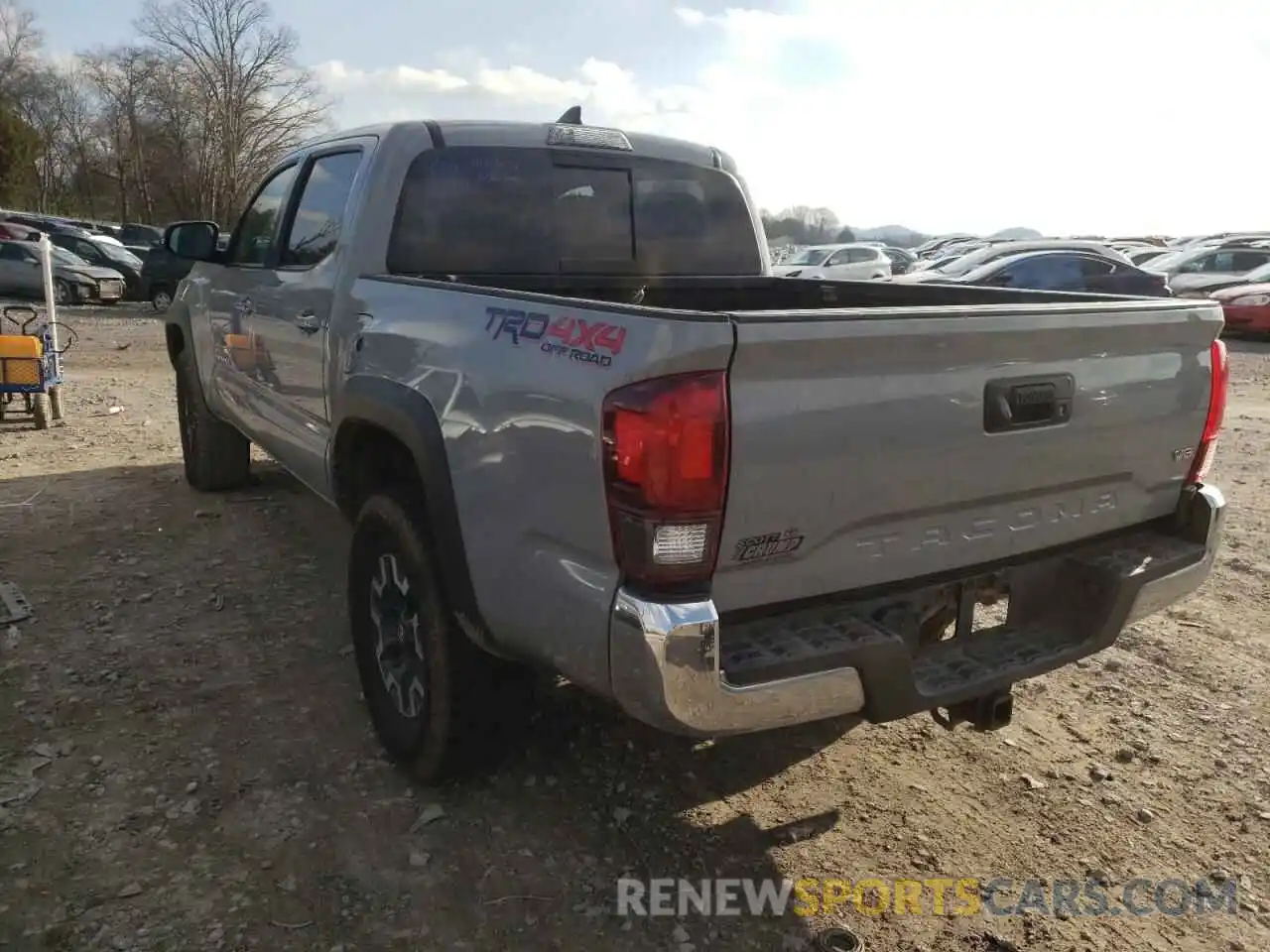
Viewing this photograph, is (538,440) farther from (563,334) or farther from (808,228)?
(808,228)

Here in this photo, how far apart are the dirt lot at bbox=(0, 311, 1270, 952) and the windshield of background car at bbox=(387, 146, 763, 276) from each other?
5.54 ft

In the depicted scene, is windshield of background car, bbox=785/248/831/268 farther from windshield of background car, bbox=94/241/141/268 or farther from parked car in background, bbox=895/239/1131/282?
windshield of background car, bbox=94/241/141/268

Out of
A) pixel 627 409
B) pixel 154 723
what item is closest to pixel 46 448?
pixel 154 723

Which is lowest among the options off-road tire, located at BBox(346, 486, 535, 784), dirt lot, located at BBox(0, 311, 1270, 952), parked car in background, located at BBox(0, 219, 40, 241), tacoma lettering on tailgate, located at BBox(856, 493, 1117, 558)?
dirt lot, located at BBox(0, 311, 1270, 952)

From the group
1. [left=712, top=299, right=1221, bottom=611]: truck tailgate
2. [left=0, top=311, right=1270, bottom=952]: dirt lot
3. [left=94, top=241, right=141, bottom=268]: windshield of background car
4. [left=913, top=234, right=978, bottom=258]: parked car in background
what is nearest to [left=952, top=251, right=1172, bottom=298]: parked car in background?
[left=0, top=311, right=1270, bottom=952]: dirt lot

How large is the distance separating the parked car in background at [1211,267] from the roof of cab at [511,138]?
59.3 feet

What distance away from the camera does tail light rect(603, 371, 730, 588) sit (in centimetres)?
203

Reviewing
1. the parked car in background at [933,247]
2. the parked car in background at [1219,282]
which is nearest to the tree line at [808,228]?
the parked car in background at [933,247]

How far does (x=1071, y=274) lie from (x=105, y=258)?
66.2ft

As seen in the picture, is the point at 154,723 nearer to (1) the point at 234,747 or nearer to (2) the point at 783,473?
(1) the point at 234,747

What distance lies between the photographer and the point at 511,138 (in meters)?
3.79

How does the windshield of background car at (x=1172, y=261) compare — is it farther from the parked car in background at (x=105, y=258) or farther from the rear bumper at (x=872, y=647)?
the parked car in background at (x=105, y=258)

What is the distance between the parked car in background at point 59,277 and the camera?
19.7 m

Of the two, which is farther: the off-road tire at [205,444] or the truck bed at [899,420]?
the off-road tire at [205,444]
